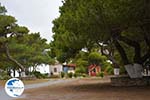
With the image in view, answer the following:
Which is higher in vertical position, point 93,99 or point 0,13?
point 0,13

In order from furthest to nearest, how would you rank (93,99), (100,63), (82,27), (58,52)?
(100,63) → (58,52) → (82,27) → (93,99)

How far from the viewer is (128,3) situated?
17.7 m

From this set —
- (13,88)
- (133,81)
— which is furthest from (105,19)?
(13,88)

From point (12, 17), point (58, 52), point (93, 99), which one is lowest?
point (93, 99)

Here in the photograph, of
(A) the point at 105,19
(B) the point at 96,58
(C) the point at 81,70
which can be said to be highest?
(B) the point at 96,58

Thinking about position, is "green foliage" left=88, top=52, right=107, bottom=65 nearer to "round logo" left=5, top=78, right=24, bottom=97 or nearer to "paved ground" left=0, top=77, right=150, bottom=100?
"paved ground" left=0, top=77, right=150, bottom=100

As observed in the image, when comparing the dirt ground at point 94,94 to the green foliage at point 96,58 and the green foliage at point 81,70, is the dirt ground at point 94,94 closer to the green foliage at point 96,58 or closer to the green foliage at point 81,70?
the green foliage at point 96,58

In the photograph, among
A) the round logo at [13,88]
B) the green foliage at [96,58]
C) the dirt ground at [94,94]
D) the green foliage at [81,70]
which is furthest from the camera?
the green foliage at [81,70]

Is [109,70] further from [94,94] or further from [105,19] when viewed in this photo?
[105,19]

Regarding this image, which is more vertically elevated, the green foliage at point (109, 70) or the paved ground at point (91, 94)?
the green foliage at point (109, 70)

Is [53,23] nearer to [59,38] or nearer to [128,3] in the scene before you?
[59,38]

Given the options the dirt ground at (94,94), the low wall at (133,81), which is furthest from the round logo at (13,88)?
the low wall at (133,81)

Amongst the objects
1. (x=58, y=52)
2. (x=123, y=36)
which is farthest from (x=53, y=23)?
(x=123, y=36)

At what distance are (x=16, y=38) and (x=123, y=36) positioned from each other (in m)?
24.9
